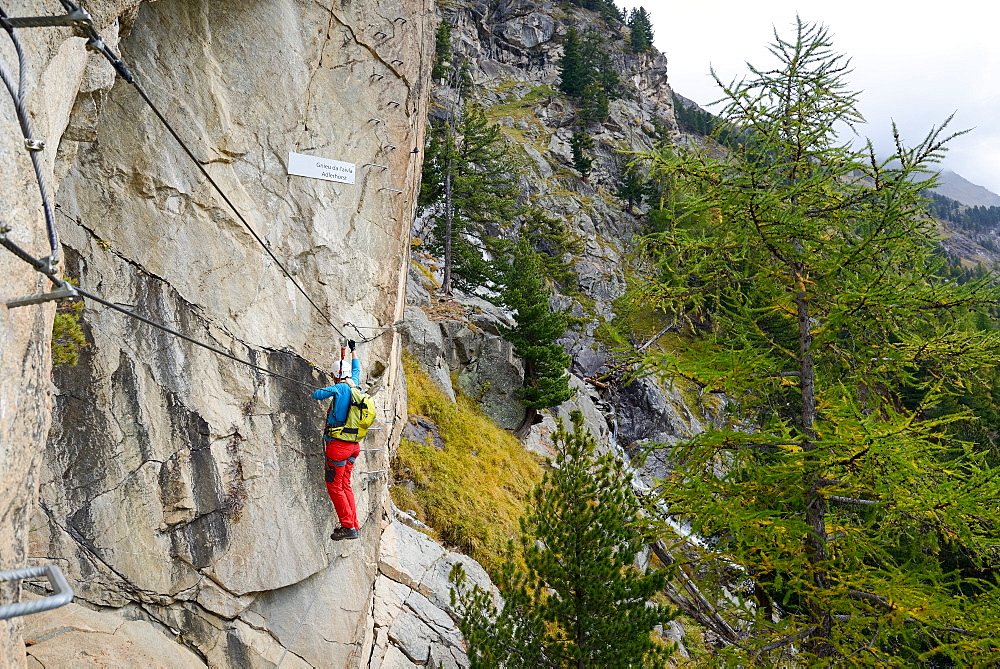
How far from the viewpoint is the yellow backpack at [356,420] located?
244 inches

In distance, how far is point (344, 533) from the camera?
664 cm

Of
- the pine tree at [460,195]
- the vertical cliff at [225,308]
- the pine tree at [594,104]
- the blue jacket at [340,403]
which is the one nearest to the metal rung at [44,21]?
the vertical cliff at [225,308]

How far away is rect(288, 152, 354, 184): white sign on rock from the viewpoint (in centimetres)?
672

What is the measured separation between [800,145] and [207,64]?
273 inches

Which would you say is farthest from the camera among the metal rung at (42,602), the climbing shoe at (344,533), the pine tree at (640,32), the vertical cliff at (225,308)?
the pine tree at (640,32)

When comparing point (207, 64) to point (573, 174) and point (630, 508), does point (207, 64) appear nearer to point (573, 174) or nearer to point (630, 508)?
point (630, 508)

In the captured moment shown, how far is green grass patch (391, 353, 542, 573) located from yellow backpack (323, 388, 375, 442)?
4.21m

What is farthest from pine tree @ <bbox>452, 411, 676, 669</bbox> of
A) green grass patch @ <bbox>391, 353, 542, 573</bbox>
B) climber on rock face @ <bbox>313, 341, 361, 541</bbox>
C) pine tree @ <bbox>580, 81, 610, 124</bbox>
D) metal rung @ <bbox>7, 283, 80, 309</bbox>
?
pine tree @ <bbox>580, 81, 610, 124</bbox>

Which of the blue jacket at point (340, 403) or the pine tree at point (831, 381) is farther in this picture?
the blue jacket at point (340, 403)

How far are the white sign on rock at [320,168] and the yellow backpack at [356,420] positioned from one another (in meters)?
2.86

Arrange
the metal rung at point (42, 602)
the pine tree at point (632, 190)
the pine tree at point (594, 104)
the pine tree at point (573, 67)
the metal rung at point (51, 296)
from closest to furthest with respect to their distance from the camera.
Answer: the metal rung at point (42, 602), the metal rung at point (51, 296), the pine tree at point (632, 190), the pine tree at point (594, 104), the pine tree at point (573, 67)

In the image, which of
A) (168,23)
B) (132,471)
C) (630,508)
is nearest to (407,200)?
(168,23)

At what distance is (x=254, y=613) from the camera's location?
6430 mm

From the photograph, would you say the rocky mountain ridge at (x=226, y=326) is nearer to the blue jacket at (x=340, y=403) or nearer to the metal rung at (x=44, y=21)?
the blue jacket at (x=340, y=403)
